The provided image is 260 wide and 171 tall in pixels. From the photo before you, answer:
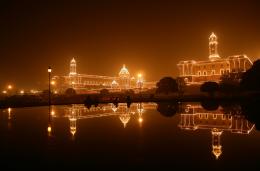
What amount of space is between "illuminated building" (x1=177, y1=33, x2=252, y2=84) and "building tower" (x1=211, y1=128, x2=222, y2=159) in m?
76.3

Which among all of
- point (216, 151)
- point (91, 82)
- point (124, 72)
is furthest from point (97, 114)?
point (124, 72)

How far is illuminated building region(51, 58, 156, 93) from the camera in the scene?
5108 inches

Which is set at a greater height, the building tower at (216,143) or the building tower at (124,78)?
the building tower at (124,78)

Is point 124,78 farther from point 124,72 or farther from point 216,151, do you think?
point 216,151

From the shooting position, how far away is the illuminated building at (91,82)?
5108 inches

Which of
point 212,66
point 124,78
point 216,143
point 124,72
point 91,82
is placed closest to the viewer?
point 216,143

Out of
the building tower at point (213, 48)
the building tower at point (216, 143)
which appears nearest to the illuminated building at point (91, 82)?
the building tower at point (213, 48)

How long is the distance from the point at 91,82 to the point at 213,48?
61531 mm

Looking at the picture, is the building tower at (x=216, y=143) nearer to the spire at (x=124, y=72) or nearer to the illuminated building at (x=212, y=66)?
the illuminated building at (x=212, y=66)

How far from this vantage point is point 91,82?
137 m

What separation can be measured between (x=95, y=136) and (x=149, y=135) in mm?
2044

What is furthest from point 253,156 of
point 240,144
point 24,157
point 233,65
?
point 233,65

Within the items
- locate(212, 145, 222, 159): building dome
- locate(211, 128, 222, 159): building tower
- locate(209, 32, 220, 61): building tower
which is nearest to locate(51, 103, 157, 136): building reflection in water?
locate(211, 128, 222, 159): building tower

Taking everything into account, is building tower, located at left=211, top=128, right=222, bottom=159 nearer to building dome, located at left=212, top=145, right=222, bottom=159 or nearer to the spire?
building dome, located at left=212, top=145, right=222, bottom=159
